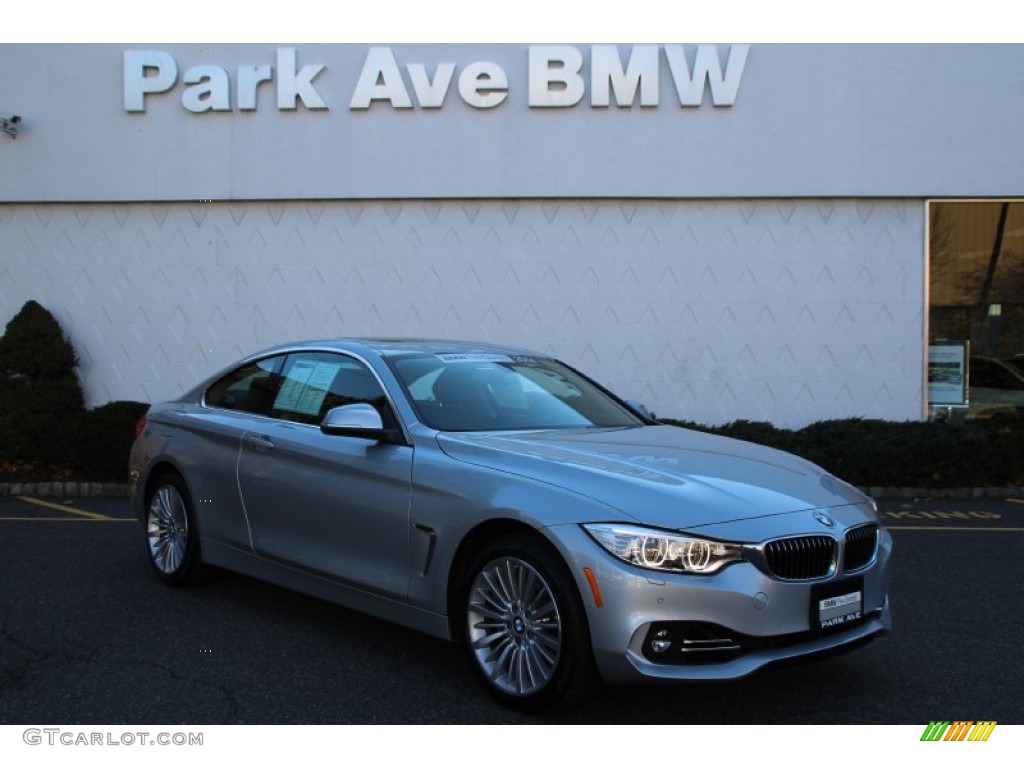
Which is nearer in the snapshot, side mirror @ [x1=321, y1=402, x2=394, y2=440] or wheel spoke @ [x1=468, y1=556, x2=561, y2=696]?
wheel spoke @ [x1=468, y1=556, x2=561, y2=696]

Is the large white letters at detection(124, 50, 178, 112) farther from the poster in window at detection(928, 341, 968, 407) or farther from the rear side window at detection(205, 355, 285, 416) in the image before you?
the poster in window at detection(928, 341, 968, 407)

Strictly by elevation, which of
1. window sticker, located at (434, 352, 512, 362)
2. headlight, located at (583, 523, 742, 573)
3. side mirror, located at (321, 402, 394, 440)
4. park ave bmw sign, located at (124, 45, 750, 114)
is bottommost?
headlight, located at (583, 523, 742, 573)

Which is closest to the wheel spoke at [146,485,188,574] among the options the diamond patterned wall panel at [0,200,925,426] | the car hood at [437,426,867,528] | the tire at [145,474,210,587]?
the tire at [145,474,210,587]

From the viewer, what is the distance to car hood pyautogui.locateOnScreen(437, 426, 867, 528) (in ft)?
13.1

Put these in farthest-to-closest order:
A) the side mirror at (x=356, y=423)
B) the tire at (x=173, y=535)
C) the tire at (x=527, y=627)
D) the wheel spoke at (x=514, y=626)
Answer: the tire at (x=173, y=535) → the side mirror at (x=356, y=423) → the wheel spoke at (x=514, y=626) → the tire at (x=527, y=627)

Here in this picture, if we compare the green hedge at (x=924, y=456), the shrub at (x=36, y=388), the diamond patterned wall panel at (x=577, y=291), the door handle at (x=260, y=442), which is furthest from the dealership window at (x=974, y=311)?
the shrub at (x=36, y=388)

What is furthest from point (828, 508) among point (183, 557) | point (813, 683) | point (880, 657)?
point (183, 557)

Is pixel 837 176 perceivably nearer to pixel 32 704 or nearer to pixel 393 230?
pixel 393 230

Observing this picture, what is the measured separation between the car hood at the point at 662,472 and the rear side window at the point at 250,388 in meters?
1.64

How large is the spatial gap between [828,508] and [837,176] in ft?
28.9

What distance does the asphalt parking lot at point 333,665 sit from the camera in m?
4.22

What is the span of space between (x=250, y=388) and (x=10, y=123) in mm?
8704

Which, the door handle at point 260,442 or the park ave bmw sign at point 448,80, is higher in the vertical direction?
the park ave bmw sign at point 448,80
